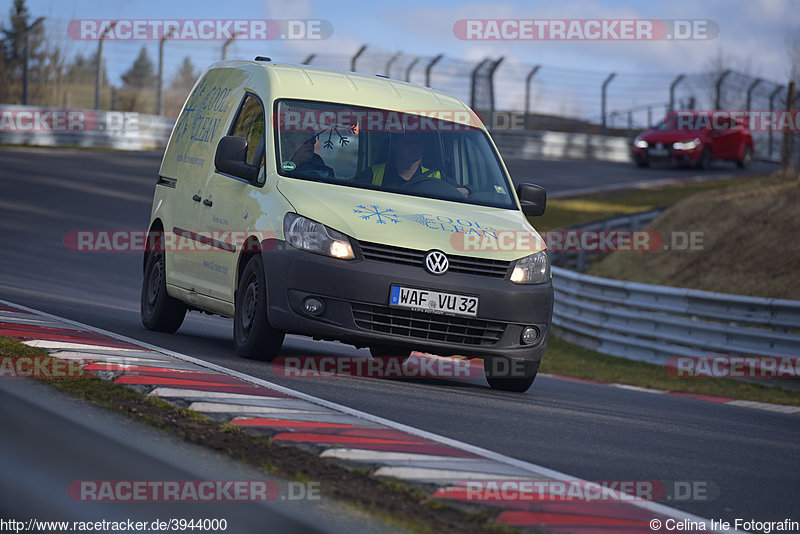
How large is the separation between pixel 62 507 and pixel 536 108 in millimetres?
36728

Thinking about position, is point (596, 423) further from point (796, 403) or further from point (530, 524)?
point (796, 403)

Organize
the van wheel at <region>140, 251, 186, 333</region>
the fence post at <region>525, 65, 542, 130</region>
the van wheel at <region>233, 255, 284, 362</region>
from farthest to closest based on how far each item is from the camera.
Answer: the fence post at <region>525, 65, 542, 130</region> < the van wheel at <region>140, 251, 186, 333</region> < the van wheel at <region>233, 255, 284, 362</region>

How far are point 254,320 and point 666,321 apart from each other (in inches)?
307

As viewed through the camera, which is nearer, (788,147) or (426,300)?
(426,300)

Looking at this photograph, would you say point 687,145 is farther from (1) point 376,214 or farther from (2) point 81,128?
(1) point 376,214

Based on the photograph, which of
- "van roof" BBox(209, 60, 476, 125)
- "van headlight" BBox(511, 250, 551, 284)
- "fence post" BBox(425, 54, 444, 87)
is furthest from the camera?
"fence post" BBox(425, 54, 444, 87)

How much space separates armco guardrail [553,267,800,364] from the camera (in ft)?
42.1

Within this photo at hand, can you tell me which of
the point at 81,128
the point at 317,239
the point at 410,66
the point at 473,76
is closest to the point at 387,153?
the point at 317,239

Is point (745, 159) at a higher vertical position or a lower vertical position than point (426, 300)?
higher

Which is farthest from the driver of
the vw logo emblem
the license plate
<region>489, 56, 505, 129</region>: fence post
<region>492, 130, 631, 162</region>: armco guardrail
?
<region>492, 130, 631, 162</region>: armco guardrail

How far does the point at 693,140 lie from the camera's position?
34.9 m

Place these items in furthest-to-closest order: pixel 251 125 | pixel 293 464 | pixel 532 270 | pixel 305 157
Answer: pixel 251 125, pixel 305 157, pixel 532 270, pixel 293 464

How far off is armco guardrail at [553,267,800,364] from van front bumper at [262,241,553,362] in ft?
19.1

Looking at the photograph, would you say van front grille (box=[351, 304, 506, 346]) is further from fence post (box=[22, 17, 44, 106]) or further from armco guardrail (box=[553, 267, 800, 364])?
fence post (box=[22, 17, 44, 106])
